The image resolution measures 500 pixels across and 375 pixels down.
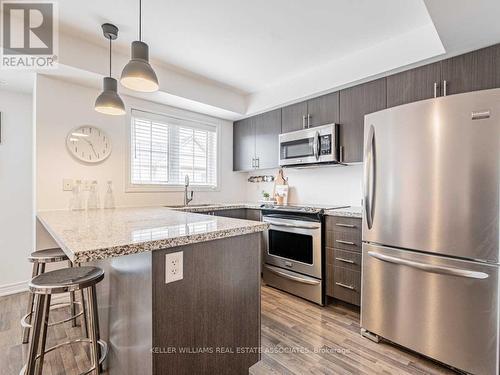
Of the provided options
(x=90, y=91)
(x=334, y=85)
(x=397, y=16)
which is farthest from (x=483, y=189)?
(x=90, y=91)

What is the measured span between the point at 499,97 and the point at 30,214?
166 inches

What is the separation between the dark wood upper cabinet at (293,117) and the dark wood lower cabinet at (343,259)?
1.25m

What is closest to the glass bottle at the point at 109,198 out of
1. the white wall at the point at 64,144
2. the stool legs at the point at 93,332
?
the white wall at the point at 64,144

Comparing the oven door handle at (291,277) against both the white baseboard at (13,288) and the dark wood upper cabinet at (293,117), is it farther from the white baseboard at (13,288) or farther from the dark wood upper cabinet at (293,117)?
the white baseboard at (13,288)

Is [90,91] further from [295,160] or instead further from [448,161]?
[448,161]

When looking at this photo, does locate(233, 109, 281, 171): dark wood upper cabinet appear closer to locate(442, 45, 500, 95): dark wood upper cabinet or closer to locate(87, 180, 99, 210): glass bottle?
locate(442, 45, 500, 95): dark wood upper cabinet

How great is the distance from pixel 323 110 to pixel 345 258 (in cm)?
161

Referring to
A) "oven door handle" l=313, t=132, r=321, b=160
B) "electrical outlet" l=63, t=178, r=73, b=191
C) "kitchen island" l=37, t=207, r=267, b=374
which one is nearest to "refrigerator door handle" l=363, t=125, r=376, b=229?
"oven door handle" l=313, t=132, r=321, b=160

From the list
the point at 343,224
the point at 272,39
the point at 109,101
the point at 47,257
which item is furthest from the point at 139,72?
the point at 343,224

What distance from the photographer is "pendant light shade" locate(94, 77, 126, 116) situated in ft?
→ 6.38

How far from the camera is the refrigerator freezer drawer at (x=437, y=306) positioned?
59.9 inches

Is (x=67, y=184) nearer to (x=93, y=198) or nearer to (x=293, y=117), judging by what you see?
(x=93, y=198)

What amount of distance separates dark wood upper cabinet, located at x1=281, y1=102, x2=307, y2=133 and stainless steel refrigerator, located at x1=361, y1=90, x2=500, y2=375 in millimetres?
1243

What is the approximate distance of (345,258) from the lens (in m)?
2.43
